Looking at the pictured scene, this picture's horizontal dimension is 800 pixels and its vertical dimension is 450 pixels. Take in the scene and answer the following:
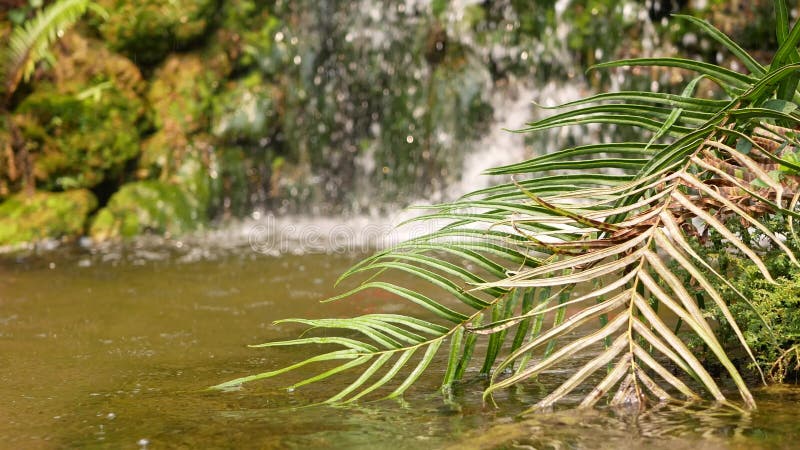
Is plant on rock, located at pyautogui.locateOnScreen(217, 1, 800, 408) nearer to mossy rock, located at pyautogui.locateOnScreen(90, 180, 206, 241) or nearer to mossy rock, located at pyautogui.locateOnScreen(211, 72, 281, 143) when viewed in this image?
mossy rock, located at pyautogui.locateOnScreen(90, 180, 206, 241)

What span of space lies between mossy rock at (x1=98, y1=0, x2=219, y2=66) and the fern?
17.4 inches

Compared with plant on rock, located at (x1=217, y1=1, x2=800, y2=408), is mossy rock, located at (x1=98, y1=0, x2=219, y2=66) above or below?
above

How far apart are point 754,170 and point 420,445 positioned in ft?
3.51

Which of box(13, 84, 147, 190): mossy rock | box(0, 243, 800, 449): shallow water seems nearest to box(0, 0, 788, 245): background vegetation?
box(13, 84, 147, 190): mossy rock

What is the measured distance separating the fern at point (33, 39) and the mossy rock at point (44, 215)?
3.66 feet

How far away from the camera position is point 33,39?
7.43 meters

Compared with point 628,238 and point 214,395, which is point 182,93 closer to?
point 214,395

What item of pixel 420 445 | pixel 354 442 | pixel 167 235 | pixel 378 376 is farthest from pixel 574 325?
pixel 167 235

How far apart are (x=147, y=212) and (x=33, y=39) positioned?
72.1 inches

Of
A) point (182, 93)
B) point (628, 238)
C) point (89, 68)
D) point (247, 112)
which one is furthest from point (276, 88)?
point (628, 238)

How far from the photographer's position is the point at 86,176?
25.3ft

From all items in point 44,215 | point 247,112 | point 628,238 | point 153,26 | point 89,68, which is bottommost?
point 628,238

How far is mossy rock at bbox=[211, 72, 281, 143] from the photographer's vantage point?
8039mm

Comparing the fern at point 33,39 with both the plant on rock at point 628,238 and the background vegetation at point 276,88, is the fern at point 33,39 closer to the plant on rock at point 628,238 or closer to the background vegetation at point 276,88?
the background vegetation at point 276,88
